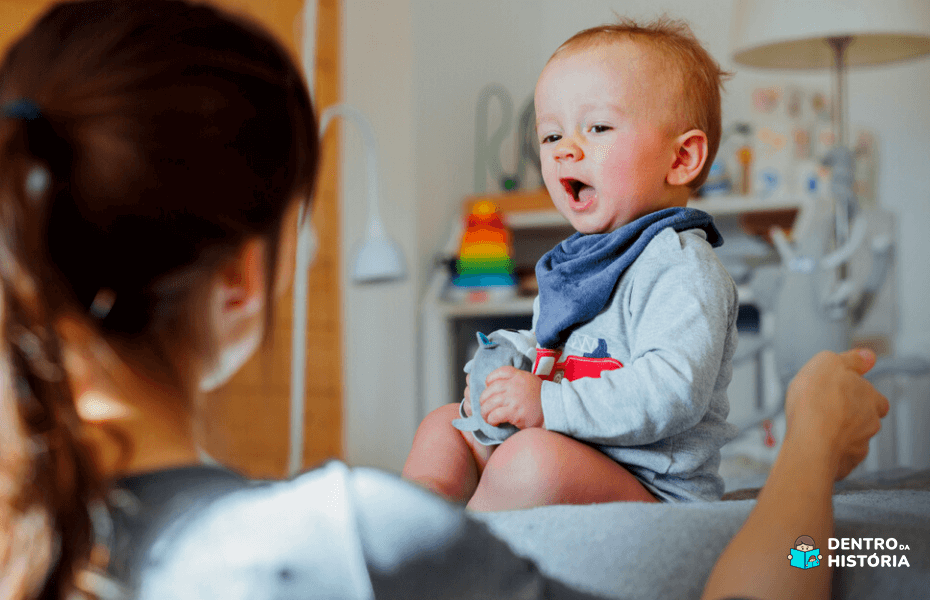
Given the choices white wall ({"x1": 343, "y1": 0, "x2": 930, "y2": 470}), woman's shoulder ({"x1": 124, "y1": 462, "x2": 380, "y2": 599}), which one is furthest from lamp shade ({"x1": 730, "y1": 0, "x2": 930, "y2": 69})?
woman's shoulder ({"x1": 124, "y1": 462, "x2": 380, "y2": 599})

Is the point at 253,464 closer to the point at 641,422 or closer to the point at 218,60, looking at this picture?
the point at 641,422

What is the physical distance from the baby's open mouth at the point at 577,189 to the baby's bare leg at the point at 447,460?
8.5 inches

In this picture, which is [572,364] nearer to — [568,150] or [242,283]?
[568,150]

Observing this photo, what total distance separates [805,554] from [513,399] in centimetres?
27

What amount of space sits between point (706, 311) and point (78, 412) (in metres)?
0.44

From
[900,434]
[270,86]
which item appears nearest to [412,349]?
[900,434]

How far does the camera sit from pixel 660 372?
61 cm

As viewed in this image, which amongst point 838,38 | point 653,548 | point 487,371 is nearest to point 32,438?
point 653,548

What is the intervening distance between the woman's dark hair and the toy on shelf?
1.76m

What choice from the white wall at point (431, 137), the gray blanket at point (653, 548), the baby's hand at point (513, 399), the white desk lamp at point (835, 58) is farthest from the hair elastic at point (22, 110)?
the white wall at point (431, 137)

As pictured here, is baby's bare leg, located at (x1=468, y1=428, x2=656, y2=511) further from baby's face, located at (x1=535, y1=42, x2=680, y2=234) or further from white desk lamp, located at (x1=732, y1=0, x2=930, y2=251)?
white desk lamp, located at (x1=732, y1=0, x2=930, y2=251)

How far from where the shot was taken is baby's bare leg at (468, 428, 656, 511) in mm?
600

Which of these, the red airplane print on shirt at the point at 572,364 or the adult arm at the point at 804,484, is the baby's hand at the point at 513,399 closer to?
the red airplane print on shirt at the point at 572,364

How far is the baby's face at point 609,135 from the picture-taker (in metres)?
0.72
